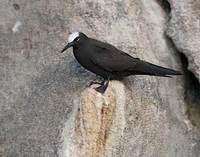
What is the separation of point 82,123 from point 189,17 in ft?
9.46

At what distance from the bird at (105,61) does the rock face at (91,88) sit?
17 centimetres

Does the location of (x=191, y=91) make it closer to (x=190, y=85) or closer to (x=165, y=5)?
(x=190, y=85)

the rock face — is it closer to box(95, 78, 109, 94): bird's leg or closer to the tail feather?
box(95, 78, 109, 94): bird's leg

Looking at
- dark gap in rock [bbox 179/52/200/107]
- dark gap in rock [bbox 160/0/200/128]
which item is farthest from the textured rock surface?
dark gap in rock [bbox 179/52/200/107]

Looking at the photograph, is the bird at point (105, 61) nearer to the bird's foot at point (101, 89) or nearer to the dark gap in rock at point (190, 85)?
the bird's foot at point (101, 89)

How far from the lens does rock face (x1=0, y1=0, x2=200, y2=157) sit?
24.9 ft

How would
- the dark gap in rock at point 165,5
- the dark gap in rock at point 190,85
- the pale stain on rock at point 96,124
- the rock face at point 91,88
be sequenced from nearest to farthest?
the pale stain on rock at point 96,124
the rock face at point 91,88
the dark gap in rock at point 190,85
the dark gap in rock at point 165,5

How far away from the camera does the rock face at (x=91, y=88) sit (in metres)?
7.60

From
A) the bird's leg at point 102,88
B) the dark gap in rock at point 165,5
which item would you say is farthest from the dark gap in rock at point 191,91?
the bird's leg at point 102,88

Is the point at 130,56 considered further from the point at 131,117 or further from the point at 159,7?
the point at 159,7

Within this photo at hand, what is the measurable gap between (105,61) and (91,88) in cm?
55

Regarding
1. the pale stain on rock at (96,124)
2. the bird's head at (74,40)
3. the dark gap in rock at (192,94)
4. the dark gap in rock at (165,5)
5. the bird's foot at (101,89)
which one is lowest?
the dark gap in rock at (192,94)

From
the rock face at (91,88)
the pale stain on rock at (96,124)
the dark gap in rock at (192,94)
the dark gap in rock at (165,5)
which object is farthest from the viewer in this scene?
the dark gap in rock at (165,5)

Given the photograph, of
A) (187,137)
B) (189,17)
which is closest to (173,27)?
(189,17)
